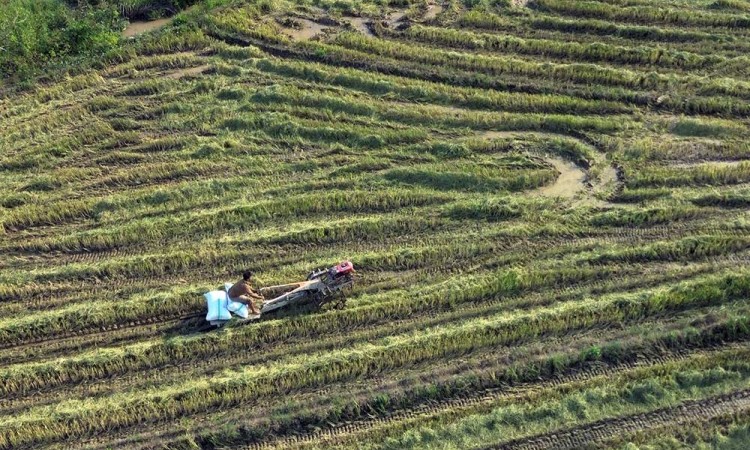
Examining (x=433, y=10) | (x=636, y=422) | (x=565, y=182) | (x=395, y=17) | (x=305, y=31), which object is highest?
(x=433, y=10)

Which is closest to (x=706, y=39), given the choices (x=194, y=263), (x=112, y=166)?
(x=194, y=263)

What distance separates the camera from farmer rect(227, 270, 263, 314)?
40.0 feet

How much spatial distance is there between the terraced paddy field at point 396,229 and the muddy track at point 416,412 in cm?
4

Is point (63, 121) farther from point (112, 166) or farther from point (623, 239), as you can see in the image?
point (623, 239)

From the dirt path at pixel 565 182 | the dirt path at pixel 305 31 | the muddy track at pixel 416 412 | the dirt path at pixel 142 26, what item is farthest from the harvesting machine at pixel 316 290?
the dirt path at pixel 142 26

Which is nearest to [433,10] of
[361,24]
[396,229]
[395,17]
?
[395,17]

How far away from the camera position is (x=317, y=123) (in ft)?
53.8

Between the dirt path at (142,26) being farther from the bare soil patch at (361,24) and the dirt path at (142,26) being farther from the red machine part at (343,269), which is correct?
the red machine part at (343,269)

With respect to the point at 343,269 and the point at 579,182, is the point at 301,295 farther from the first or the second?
the point at 579,182

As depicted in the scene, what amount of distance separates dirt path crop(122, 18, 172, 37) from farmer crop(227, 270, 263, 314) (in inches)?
468

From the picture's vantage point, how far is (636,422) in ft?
35.6

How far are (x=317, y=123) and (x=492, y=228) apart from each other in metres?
5.67

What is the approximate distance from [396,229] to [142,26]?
12749 mm

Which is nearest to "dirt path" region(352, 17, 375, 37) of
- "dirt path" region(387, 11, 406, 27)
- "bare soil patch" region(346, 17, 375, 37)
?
"bare soil patch" region(346, 17, 375, 37)
